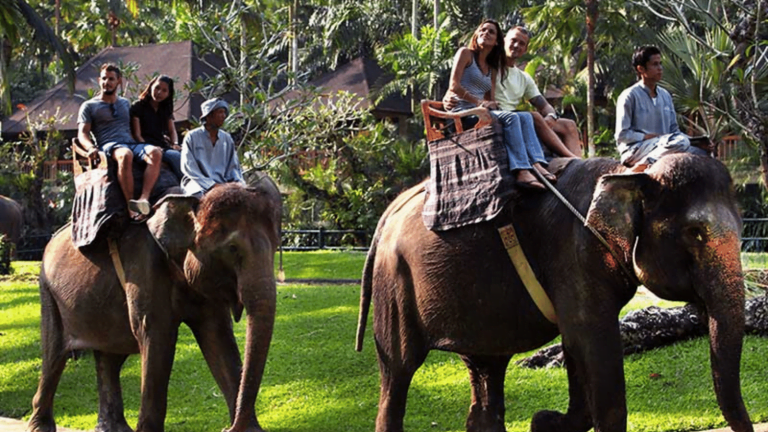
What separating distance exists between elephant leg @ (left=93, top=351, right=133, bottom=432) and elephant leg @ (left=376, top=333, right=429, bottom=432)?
104 inches

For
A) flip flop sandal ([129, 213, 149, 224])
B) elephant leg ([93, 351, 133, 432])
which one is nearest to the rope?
flip flop sandal ([129, 213, 149, 224])

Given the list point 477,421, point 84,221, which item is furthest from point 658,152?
point 84,221

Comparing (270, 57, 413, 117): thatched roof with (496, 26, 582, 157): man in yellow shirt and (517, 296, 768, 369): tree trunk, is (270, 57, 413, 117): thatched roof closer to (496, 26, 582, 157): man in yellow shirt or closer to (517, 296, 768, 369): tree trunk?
(517, 296, 768, 369): tree trunk

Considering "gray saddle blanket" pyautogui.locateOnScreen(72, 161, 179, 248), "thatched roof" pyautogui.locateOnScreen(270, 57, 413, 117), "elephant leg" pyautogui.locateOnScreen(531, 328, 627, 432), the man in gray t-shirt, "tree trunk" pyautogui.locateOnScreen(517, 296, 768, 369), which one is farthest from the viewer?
"thatched roof" pyautogui.locateOnScreen(270, 57, 413, 117)

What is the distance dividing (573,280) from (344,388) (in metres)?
4.54

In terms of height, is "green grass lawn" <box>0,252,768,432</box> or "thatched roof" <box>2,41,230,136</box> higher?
"thatched roof" <box>2,41,230,136</box>

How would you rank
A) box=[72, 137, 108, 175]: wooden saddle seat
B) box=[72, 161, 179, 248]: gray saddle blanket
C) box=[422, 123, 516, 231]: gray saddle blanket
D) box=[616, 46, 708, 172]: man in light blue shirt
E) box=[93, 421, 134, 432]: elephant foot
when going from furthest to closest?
box=[93, 421, 134, 432]: elephant foot < box=[72, 137, 108, 175]: wooden saddle seat < box=[72, 161, 179, 248]: gray saddle blanket < box=[616, 46, 708, 172]: man in light blue shirt < box=[422, 123, 516, 231]: gray saddle blanket

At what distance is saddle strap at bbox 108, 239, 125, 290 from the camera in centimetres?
755

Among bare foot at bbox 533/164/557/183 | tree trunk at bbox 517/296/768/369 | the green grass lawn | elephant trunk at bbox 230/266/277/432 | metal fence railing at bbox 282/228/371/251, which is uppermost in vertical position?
bare foot at bbox 533/164/557/183

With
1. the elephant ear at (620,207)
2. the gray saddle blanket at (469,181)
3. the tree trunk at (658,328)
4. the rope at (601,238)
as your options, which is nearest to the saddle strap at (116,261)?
the gray saddle blanket at (469,181)

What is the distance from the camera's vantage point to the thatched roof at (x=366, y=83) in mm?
35688

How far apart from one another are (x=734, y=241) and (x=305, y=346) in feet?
22.7

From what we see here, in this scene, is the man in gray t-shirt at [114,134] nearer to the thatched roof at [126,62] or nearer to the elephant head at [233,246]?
the elephant head at [233,246]

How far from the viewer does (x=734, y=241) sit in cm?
512
